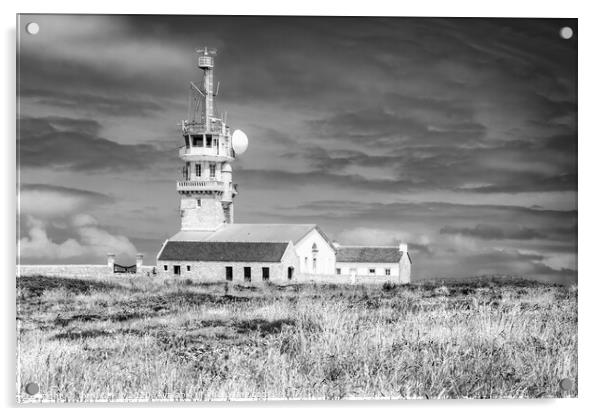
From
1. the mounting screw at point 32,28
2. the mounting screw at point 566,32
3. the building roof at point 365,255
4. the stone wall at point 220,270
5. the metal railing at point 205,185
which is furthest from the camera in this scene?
the metal railing at point 205,185

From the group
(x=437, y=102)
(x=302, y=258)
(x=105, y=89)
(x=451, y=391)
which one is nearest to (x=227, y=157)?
(x=302, y=258)

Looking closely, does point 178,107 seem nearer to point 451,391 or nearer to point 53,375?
point 53,375

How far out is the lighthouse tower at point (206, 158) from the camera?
1247 cm

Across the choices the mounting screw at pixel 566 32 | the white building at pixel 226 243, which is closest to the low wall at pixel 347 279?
the white building at pixel 226 243

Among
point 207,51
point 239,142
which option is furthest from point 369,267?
point 207,51

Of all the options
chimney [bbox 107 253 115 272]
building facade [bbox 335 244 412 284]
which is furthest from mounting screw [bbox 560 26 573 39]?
chimney [bbox 107 253 115 272]

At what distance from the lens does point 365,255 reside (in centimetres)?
1872

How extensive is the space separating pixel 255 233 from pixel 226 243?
2221mm

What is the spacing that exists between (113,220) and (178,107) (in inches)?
78.5

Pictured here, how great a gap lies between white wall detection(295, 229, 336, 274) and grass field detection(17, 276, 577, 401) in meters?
5.47

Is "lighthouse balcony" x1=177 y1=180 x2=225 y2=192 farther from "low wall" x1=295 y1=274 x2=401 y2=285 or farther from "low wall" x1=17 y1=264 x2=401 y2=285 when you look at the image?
"low wall" x1=295 y1=274 x2=401 y2=285

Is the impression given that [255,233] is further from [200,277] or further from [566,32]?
[566,32]

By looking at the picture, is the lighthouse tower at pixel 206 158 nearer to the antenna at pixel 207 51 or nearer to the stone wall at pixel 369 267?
the antenna at pixel 207 51

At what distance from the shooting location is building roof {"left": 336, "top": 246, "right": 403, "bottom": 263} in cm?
1631
